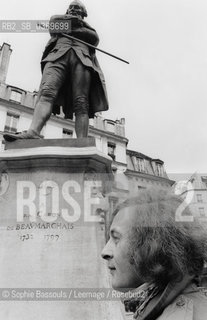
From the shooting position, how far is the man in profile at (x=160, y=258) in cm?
101

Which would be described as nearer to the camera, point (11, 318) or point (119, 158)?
point (11, 318)

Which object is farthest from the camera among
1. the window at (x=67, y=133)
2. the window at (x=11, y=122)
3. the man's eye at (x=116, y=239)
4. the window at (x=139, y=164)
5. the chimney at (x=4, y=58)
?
the window at (x=139, y=164)

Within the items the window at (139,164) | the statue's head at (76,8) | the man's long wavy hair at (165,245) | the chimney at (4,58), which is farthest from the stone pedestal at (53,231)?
the window at (139,164)

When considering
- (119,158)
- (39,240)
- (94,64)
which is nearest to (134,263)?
(39,240)

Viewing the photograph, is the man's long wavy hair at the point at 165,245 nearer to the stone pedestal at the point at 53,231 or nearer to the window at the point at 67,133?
the stone pedestal at the point at 53,231

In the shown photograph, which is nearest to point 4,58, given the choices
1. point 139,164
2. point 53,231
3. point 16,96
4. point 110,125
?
point 16,96

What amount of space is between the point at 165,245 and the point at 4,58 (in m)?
29.0

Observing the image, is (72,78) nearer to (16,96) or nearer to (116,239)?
(116,239)

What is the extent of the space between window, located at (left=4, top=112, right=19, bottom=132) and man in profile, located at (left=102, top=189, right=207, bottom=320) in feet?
77.7

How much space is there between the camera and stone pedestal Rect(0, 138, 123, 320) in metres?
Answer: 2.57

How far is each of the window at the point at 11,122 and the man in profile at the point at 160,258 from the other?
23.7 m

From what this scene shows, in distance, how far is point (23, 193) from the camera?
3.17m

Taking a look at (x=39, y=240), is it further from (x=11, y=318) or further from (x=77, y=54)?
(x=77, y=54)

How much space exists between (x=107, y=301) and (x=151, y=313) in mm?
1828
